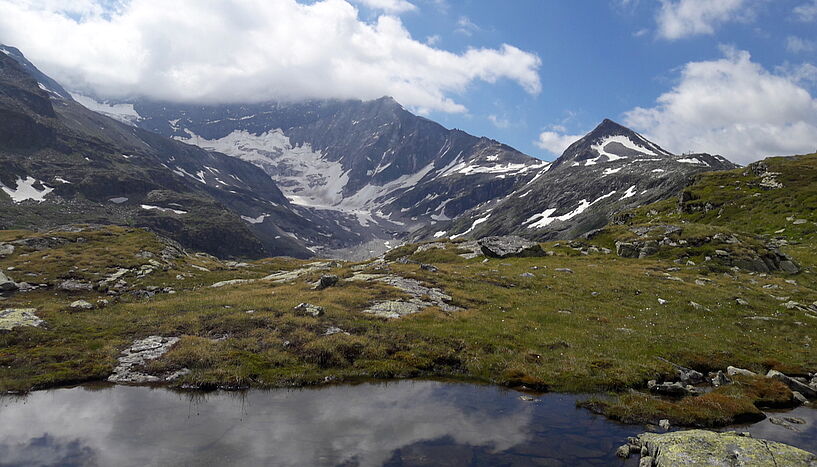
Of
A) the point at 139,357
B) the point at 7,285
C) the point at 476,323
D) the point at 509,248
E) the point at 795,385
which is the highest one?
the point at 509,248

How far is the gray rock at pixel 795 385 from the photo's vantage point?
69.9 feet

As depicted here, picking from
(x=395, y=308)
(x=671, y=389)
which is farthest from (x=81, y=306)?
(x=671, y=389)

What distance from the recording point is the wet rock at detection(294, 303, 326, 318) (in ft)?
104

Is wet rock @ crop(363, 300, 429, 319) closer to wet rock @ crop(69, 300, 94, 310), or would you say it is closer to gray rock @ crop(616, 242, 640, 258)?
wet rock @ crop(69, 300, 94, 310)

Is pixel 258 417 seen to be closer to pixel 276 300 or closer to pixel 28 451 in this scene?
pixel 28 451

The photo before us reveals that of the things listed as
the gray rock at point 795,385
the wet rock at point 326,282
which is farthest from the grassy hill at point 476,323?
the wet rock at point 326,282

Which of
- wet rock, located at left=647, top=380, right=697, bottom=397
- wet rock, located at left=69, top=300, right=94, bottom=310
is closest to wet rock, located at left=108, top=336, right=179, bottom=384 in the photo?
wet rock, located at left=69, top=300, right=94, bottom=310

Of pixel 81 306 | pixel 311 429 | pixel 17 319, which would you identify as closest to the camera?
pixel 311 429

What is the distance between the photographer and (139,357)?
24.4 metres

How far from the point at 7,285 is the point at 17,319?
698 inches

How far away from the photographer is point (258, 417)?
58.9 feet

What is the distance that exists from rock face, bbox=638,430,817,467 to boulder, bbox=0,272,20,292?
54.3m

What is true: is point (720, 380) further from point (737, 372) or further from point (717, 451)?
point (717, 451)

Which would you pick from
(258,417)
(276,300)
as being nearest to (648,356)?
(258,417)
